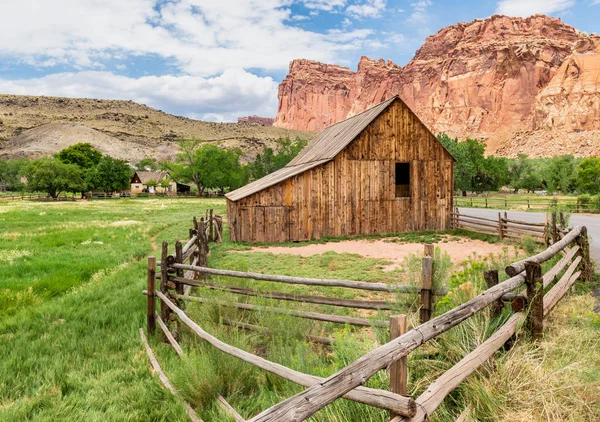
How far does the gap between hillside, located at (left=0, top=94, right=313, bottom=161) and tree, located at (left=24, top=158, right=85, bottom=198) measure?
44.8 metres

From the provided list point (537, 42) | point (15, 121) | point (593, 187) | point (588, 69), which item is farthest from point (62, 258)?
point (537, 42)

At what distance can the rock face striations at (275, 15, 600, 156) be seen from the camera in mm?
105188

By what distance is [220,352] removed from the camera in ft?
13.4

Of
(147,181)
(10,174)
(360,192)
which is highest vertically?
(10,174)

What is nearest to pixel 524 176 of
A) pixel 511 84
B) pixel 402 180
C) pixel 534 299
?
pixel 402 180

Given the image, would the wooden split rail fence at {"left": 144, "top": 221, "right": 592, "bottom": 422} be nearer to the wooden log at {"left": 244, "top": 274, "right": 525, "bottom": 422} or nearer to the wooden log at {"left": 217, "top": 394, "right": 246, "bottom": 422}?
the wooden log at {"left": 244, "top": 274, "right": 525, "bottom": 422}

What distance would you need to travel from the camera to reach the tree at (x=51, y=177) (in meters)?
53.7

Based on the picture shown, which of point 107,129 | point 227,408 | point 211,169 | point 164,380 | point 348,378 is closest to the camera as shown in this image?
point 348,378

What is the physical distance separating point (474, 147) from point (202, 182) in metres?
46.5

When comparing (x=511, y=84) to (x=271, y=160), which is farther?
(x=511, y=84)

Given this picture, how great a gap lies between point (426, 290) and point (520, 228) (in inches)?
533

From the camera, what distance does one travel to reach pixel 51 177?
54.2m

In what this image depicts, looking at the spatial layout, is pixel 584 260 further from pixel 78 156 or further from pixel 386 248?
pixel 78 156

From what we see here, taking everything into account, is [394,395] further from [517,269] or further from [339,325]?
[339,325]
